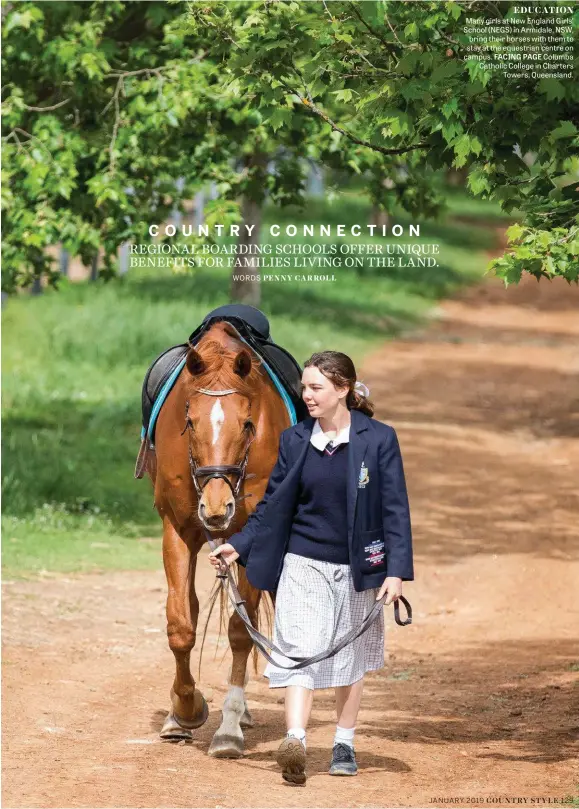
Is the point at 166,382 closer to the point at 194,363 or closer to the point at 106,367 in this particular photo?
the point at 194,363

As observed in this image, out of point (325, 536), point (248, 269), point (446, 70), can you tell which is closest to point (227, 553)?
point (325, 536)

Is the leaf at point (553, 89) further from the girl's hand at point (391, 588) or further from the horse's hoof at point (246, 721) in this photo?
the horse's hoof at point (246, 721)

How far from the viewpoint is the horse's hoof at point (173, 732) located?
24.5 feet

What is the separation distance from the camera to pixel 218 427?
6691mm

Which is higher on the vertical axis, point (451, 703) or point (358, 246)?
point (358, 246)

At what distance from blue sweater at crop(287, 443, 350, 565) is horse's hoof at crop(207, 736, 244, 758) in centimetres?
122

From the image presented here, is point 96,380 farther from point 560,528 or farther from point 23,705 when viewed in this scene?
point 23,705

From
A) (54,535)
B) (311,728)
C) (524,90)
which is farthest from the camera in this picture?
(54,535)

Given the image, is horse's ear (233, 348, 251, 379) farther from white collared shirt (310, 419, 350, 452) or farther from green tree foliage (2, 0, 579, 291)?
green tree foliage (2, 0, 579, 291)

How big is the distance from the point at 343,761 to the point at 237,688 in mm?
934

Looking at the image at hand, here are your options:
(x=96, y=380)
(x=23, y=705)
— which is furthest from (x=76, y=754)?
(x=96, y=380)

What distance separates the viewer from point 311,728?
7.90 metres

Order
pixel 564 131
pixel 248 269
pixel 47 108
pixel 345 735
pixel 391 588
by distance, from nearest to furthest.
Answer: pixel 391 588, pixel 345 735, pixel 564 131, pixel 47 108, pixel 248 269

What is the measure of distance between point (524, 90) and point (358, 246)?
1093 inches
